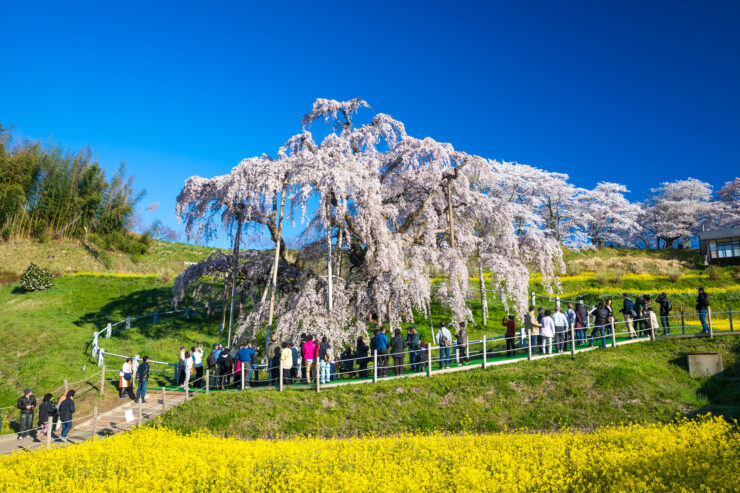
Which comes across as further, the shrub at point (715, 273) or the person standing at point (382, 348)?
the shrub at point (715, 273)

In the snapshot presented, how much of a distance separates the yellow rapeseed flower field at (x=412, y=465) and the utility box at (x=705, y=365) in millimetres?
4738

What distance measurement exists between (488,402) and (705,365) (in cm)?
803

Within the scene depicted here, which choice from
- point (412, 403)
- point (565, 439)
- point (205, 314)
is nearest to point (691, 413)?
point (565, 439)

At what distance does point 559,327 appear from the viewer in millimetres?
18016

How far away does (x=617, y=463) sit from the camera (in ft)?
29.3

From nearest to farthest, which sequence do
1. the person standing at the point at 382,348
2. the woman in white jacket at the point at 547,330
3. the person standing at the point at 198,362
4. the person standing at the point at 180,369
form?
the person standing at the point at 382,348
the woman in white jacket at the point at 547,330
the person standing at the point at 198,362
the person standing at the point at 180,369

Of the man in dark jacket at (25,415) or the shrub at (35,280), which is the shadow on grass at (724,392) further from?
the shrub at (35,280)

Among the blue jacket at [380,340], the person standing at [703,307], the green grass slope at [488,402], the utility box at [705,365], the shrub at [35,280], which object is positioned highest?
the shrub at [35,280]

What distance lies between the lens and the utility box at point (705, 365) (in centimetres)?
1619

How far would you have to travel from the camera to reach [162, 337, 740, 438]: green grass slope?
14.0 m

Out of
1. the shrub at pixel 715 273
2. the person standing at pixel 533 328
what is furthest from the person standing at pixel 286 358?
the shrub at pixel 715 273

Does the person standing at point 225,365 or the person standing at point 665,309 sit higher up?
the person standing at point 665,309

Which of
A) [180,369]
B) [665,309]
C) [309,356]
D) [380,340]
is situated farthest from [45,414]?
[665,309]

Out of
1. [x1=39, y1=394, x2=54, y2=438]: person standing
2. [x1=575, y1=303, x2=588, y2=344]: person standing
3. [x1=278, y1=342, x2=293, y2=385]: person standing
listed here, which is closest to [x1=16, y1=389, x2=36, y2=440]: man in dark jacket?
[x1=39, y1=394, x2=54, y2=438]: person standing
